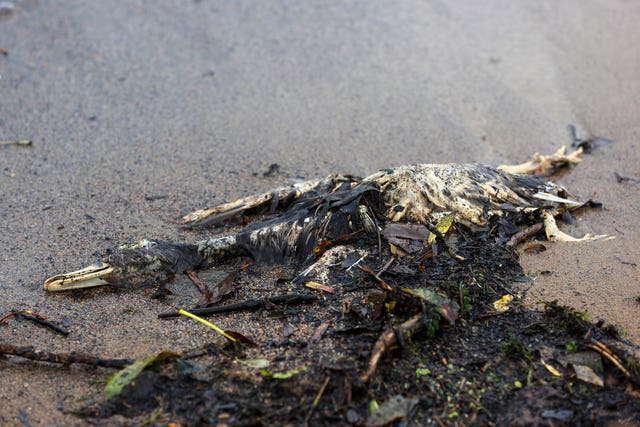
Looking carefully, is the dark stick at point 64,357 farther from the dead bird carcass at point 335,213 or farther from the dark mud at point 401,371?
the dead bird carcass at point 335,213

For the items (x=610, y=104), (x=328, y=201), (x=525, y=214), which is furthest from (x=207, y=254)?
(x=610, y=104)

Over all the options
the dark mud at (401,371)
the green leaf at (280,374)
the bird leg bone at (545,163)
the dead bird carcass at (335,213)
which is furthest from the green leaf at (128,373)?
the bird leg bone at (545,163)

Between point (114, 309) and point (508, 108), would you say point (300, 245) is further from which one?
point (508, 108)

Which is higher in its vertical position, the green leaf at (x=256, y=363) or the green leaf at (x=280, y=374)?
the green leaf at (x=280, y=374)

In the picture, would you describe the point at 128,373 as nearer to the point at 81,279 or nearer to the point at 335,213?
the point at 81,279

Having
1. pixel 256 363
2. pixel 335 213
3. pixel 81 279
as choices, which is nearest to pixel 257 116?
pixel 335 213

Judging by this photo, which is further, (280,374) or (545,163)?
(545,163)

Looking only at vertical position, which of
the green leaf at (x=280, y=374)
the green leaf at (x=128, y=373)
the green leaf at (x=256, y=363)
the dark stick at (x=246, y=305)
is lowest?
the dark stick at (x=246, y=305)
